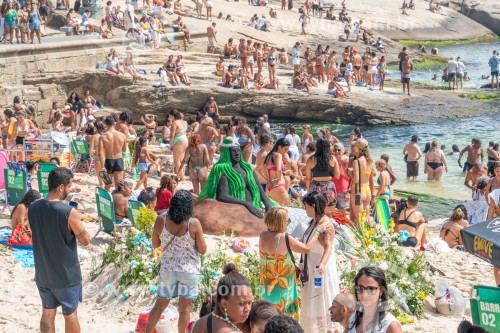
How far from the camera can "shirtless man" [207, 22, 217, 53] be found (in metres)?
30.3

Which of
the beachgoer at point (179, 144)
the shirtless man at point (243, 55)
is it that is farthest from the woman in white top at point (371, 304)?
the shirtless man at point (243, 55)

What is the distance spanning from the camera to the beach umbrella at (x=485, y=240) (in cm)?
619

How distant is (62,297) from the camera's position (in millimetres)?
6316

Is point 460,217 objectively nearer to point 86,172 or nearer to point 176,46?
point 86,172

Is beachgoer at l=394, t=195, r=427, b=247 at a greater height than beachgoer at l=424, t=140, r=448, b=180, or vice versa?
beachgoer at l=394, t=195, r=427, b=247

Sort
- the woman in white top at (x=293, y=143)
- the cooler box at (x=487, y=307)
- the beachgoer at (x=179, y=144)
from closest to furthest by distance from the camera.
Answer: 1. the cooler box at (x=487, y=307)
2. the beachgoer at (x=179, y=144)
3. the woman in white top at (x=293, y=143)

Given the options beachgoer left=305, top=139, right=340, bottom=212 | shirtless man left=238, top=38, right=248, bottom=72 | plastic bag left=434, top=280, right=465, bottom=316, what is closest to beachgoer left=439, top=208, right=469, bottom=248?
beachgoer left=305, top=139, right=340, bottom=212

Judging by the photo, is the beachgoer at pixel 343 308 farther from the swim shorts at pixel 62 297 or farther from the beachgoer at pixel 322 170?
the beachgoer at pixel 322 170

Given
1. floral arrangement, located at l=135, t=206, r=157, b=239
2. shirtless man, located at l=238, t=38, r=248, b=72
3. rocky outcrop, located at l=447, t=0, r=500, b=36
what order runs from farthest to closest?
rocky outcrop, located at l=447, t=0, r=500, b=36
shirtless man, located at l=238, t=38, r=248, b=72
floral arrangement, located at l=135, t=206, r=157, b=239

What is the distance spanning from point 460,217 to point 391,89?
702 inches

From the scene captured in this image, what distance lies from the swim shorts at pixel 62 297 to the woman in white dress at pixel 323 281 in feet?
5.90

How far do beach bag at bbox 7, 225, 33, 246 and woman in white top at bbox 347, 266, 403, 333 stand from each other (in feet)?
18.7

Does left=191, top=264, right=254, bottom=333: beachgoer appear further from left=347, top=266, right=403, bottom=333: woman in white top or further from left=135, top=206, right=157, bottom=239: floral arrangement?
left=135, top=206, right=157, bottom=239: floral arrangement

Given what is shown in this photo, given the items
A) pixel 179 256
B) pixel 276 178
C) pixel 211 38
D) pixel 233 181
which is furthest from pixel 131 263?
pixel 211 38
